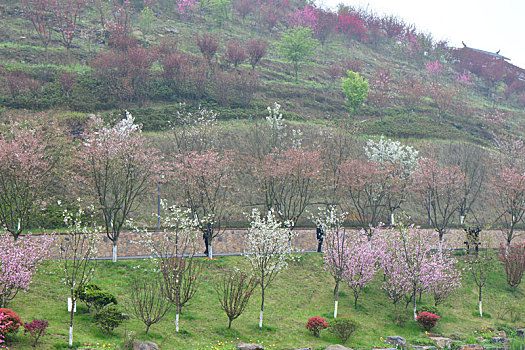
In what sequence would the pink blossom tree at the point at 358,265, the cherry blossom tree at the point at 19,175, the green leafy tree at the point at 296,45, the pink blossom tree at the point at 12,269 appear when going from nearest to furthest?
the pink blossom tree at the point at 12,269
the cherry blossom tree at the point at 19,175
the pink blossom tree at the point at 358,265
the green leafy tree at the point at 296,45

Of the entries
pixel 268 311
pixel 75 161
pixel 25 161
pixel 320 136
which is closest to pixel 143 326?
pixel 268 311

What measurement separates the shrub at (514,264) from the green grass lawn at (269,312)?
2.90 feet

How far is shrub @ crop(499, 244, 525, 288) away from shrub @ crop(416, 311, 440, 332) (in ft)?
44.2

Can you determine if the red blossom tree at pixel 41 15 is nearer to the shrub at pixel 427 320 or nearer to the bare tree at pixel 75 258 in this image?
the bare tree at pixel 75 258

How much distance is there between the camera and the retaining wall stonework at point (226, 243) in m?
34.3

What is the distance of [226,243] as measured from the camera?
38594mm

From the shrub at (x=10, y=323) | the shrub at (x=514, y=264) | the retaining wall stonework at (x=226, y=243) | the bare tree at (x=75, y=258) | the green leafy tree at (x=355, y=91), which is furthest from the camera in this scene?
the green leafy tree at (x=355, y=91)

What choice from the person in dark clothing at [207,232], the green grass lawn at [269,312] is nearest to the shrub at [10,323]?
the green grass lawn at [269,312]

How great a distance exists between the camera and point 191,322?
2569cm

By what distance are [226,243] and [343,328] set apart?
15.0m

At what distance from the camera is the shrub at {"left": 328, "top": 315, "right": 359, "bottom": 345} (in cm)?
2620

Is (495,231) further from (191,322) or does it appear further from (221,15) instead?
(221,15)

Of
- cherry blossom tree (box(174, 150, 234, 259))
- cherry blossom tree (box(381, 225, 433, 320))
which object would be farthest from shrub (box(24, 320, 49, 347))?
cherry blossom tree (box(381, 225, 433, 320))

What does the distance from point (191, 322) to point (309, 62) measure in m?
73.0
